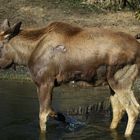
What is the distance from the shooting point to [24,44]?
12508 millimetres

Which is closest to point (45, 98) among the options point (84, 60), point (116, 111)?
point (84, 60)

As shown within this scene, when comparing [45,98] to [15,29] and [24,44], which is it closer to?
[24,44]

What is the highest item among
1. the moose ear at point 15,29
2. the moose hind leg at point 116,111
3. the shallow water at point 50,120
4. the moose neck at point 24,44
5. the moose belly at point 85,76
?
the moose ear at point 15,29

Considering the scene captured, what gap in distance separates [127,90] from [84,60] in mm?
1028

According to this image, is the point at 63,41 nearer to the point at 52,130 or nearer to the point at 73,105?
the point at 52,130

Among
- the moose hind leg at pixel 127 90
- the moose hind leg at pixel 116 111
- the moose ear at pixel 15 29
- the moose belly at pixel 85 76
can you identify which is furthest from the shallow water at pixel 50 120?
the moose ear at pixel 15 29

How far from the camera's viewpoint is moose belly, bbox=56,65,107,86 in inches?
471

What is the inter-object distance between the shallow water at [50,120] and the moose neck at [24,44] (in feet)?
4.62

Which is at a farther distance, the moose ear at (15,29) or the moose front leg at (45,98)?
the moose ear at (15,29)

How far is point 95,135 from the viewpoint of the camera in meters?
12.4

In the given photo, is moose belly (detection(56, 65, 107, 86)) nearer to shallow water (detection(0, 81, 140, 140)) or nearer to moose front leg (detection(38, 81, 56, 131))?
moose front leg (detection(38, 81, 56, 131))

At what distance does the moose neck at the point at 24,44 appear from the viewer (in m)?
12.4

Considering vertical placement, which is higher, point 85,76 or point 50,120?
point 85,76

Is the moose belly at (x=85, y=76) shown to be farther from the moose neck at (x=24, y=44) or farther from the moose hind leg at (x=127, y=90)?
the moose neck at (x=24, y=44)
